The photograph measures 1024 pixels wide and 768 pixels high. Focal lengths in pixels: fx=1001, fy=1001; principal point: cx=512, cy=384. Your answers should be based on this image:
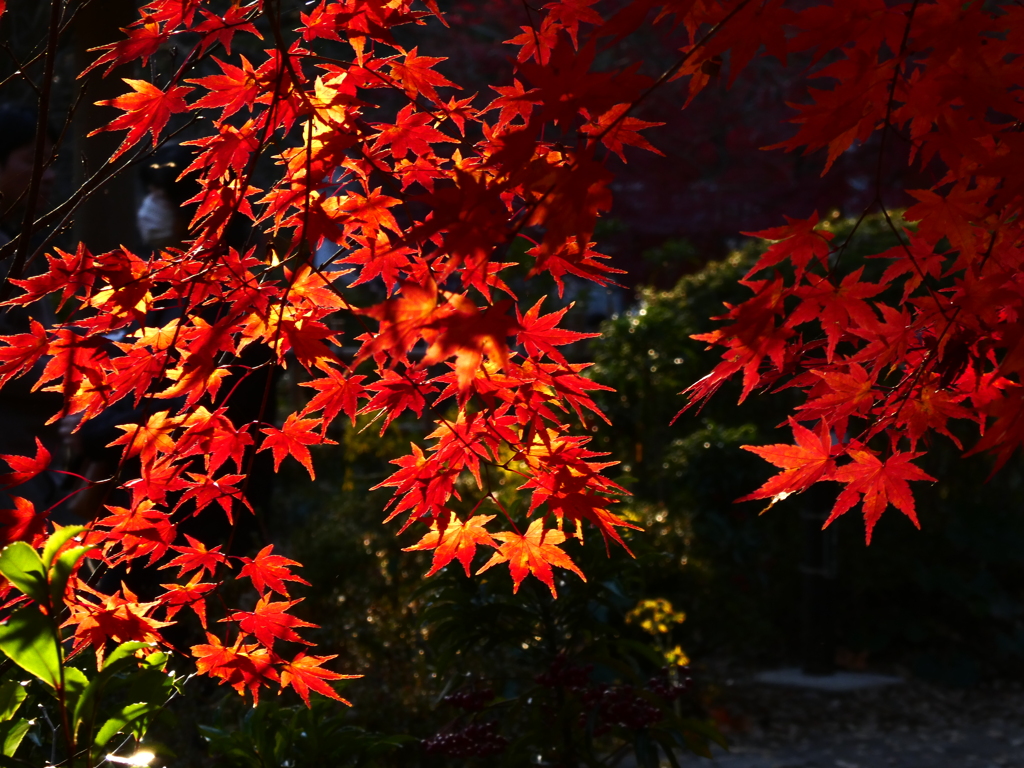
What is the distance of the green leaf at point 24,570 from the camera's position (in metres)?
1.26

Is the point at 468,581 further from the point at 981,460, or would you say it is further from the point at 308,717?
the point at 981,460

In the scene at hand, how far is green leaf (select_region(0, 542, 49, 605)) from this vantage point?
126 cm

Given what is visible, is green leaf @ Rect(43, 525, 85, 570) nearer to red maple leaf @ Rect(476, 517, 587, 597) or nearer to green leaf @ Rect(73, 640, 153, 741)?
green leaf @ Rect(73, 640, 153, 741)

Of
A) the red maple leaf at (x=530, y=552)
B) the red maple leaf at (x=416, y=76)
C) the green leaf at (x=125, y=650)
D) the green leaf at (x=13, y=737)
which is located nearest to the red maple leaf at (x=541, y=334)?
Answer: the red maple leaf at (x=530, y=552)

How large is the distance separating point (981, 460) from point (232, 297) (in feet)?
16.7

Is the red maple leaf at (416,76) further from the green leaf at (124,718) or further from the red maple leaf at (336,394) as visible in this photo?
the green leaf at (124,718)

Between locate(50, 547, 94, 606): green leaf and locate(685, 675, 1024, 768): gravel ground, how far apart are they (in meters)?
3.26

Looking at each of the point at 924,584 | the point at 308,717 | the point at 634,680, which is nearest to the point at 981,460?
the point at 924,584

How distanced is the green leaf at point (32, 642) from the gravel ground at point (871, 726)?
10.4 feet

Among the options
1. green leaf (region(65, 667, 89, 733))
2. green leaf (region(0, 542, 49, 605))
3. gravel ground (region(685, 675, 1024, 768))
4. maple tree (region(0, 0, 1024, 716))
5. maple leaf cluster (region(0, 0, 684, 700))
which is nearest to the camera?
green leaf (region(0, 542, 49, 605))

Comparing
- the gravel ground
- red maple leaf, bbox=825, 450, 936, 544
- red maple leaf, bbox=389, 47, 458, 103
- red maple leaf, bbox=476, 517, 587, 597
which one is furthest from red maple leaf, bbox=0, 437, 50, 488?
the gravel ground

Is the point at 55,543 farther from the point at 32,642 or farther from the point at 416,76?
the point at 416,76

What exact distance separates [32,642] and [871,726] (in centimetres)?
412

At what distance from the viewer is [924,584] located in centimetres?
523
